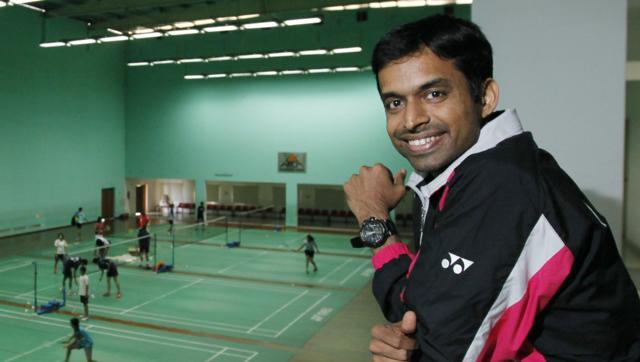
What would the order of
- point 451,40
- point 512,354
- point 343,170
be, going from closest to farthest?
1. point 512,354
2. point 451,40
3. point 343,170

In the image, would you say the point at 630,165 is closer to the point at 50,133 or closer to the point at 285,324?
the point at 285,324

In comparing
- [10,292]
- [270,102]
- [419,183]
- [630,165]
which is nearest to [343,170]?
[270,102]

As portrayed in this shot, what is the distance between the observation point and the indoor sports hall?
14.0 feet

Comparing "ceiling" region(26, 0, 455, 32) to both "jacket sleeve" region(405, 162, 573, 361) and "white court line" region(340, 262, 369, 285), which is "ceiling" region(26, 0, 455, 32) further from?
"jacket sleeve" region(405, 162, 573, 361)

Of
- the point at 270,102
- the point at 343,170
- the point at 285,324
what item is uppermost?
the point at 270,102

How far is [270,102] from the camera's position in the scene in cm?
3384

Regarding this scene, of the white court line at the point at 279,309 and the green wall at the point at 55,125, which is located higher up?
the green wall at the point at 55,125

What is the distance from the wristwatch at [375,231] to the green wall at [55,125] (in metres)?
30.6

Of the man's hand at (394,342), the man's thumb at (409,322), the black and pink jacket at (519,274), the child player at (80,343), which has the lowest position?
the child player at (80,343)

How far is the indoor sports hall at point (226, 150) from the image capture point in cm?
428

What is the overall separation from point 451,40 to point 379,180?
2.62 ft

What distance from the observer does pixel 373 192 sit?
2.49 m

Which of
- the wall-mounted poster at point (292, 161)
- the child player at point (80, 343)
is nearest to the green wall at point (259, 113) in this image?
the wall-mounted poster at point (292, 161)

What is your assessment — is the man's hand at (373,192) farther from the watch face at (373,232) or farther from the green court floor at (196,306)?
the green court floor at (196,306)
